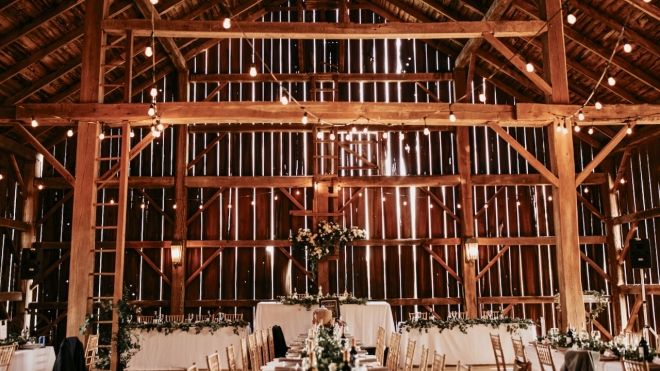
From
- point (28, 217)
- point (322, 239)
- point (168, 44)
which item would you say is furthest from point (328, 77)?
point (28, 217)

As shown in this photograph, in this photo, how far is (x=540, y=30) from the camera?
9938 mm

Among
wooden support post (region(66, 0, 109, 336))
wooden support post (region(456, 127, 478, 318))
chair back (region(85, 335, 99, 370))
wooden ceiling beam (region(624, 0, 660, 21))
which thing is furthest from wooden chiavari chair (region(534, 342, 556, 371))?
wooden support post (region(66, 0, 109, 336))

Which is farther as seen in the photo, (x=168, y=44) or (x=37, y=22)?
(x=168, y=44)

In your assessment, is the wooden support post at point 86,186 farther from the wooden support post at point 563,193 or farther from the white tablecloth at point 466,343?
the wooden support post at point 563,193

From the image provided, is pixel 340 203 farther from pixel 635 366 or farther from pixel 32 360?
pixel 635 366

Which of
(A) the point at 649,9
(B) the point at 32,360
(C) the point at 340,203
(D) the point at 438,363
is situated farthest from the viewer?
(C) the point at 340,203

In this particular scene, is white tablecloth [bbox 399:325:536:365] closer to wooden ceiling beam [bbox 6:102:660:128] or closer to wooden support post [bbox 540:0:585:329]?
wooden support post [bbox 540:0:585:329]

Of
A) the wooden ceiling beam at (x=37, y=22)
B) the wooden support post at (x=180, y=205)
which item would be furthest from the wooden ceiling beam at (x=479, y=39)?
the wooden ceiling beam at (x=37, y=22)

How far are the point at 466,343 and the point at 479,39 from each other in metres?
6.48

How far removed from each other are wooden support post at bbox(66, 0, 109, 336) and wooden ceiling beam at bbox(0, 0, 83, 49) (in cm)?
93

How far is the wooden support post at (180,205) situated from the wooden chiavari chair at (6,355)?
219 inches

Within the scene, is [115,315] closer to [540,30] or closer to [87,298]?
[87,298]

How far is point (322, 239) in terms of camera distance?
13641 millimetres

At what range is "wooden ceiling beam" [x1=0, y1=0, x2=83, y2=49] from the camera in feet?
34.4
